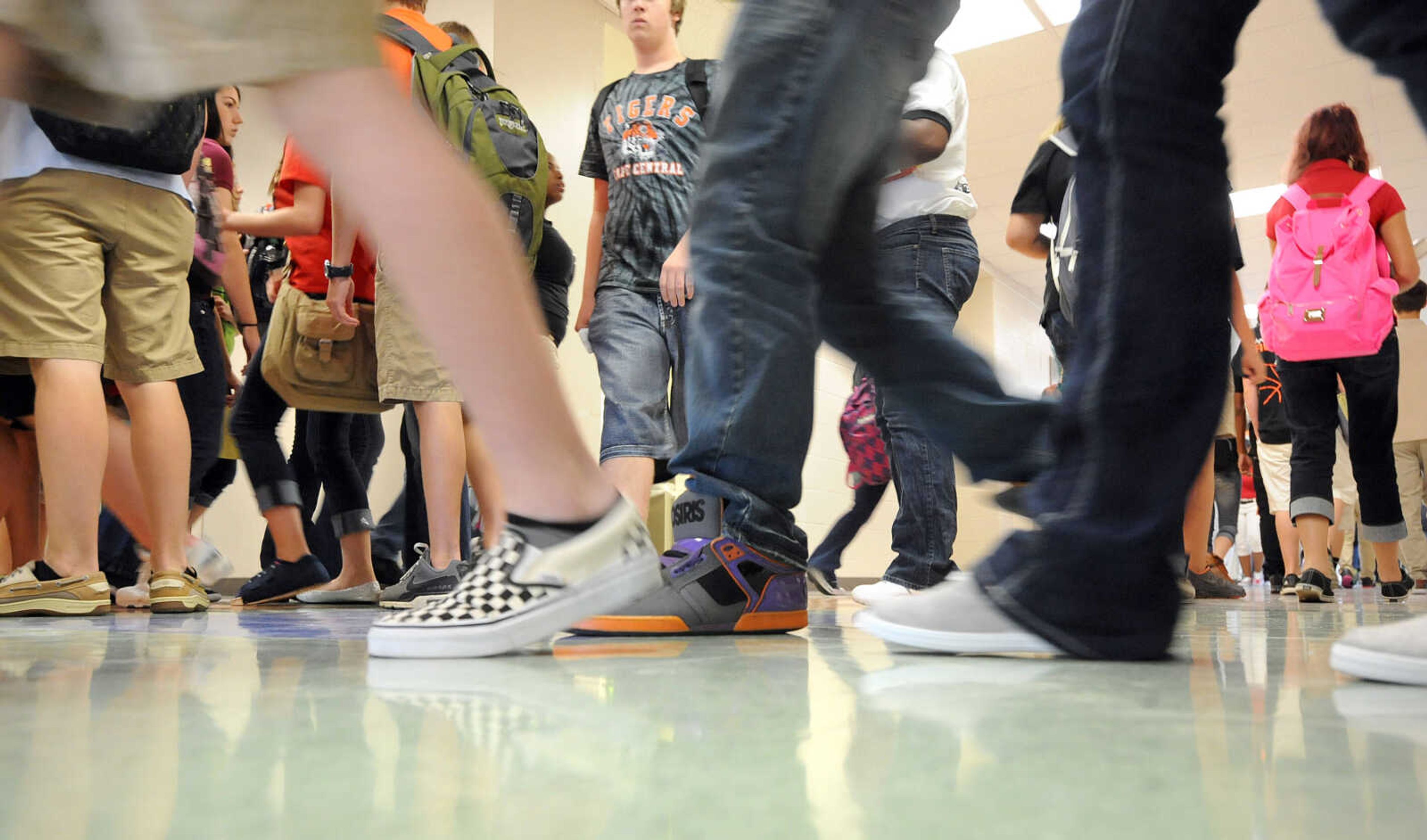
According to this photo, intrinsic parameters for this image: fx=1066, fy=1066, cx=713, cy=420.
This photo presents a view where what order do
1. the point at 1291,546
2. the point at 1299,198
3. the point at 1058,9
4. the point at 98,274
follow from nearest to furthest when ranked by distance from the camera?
the point at 98,274 < the point at 1299,198 < the point at 1291,546 < the point at 1058,9

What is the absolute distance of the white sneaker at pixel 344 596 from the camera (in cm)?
261

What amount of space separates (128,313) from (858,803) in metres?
2.16

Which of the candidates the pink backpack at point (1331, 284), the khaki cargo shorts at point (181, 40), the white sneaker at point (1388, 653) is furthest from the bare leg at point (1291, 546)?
the khaki cargo shorts at point (181, 40)

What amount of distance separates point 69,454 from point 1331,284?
339 centimetres

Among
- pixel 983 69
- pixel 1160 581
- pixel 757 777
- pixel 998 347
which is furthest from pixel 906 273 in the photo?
pixel 998 347

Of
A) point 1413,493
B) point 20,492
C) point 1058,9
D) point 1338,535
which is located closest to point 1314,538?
point 20,492

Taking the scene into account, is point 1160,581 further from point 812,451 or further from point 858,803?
point 812,451

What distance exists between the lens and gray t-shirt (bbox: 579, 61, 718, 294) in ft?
7.77

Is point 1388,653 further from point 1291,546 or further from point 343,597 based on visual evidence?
point 1291,546

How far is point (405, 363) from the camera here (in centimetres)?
236

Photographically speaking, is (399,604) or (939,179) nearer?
(939,179)

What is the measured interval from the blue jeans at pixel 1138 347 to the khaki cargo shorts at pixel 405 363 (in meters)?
1.65

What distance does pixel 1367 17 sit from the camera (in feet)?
2.68

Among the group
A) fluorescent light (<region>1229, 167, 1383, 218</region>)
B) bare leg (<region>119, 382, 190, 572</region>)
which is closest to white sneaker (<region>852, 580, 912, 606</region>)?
bare leg (<region>119, 382, 190, 572</region>)
